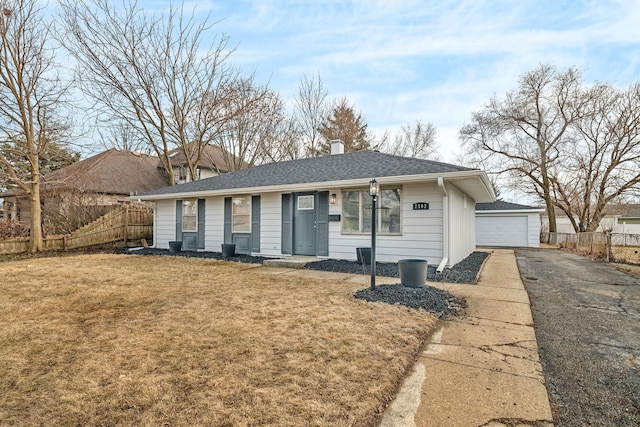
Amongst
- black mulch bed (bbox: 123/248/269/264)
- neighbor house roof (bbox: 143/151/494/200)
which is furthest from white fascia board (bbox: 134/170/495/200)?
black mulch bed (bbox: 123/248/269/264)

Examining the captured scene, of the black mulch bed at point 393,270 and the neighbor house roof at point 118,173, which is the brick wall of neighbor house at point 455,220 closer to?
the black mulch bed at point 393,270

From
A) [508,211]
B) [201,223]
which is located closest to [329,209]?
[201,223]

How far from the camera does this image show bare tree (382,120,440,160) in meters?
25.4

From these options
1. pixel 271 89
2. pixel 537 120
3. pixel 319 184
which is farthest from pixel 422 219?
pixel 537 120

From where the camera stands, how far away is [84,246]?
12.4m

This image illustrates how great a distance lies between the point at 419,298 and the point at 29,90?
13137 millimetres

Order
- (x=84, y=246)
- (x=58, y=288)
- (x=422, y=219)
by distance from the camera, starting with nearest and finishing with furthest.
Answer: (x=58, y=288)
(x=422, y=219)
(x=84, y=246)

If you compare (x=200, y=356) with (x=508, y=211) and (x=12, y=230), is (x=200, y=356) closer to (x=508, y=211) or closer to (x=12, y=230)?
(x=12, y=230)

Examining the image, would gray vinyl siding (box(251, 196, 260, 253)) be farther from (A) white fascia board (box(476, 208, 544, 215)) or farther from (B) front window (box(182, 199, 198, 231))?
(A) white fascia board (box(476, 208, 544, 215))

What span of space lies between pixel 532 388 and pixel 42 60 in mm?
14495

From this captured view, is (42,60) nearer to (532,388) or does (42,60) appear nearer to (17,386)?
(17,386)

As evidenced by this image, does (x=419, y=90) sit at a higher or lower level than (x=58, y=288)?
higher

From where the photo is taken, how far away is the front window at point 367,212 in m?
8.20

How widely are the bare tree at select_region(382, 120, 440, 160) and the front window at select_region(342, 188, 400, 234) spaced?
17766 mm
